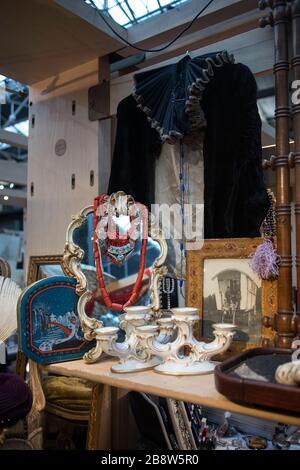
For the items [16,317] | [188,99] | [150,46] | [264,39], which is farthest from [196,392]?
[150,46]

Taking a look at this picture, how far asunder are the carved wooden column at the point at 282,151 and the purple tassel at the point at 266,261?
0.02 meters

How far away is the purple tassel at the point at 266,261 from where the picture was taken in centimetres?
100

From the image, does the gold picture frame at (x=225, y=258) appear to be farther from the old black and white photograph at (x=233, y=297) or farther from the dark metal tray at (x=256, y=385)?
the dark metal tray at (x=256, y=385)

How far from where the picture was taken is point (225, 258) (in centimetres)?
113

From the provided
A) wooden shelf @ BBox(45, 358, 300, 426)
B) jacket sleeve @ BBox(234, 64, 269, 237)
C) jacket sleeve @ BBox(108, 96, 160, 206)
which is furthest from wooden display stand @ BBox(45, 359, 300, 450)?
jacket sleeve @ BBox(108, 96, 160, 206)

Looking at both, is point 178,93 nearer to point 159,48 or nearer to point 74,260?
point 159,48

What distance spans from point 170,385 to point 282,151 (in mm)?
664

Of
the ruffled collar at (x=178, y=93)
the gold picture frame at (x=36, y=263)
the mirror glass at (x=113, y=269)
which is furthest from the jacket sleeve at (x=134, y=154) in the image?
the gold picture frame at (x=36, y=263)

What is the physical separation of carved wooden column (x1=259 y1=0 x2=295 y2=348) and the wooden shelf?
255mm

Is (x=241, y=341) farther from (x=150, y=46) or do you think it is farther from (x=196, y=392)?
(x=150, y=46)

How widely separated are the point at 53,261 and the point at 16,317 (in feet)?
2.30

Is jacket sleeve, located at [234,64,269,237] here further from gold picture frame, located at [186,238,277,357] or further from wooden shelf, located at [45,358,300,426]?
wooden shelf, located at [45,358,300,426]

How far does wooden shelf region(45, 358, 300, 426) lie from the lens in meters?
0.74

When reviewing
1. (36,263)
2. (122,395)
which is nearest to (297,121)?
(122,395)
